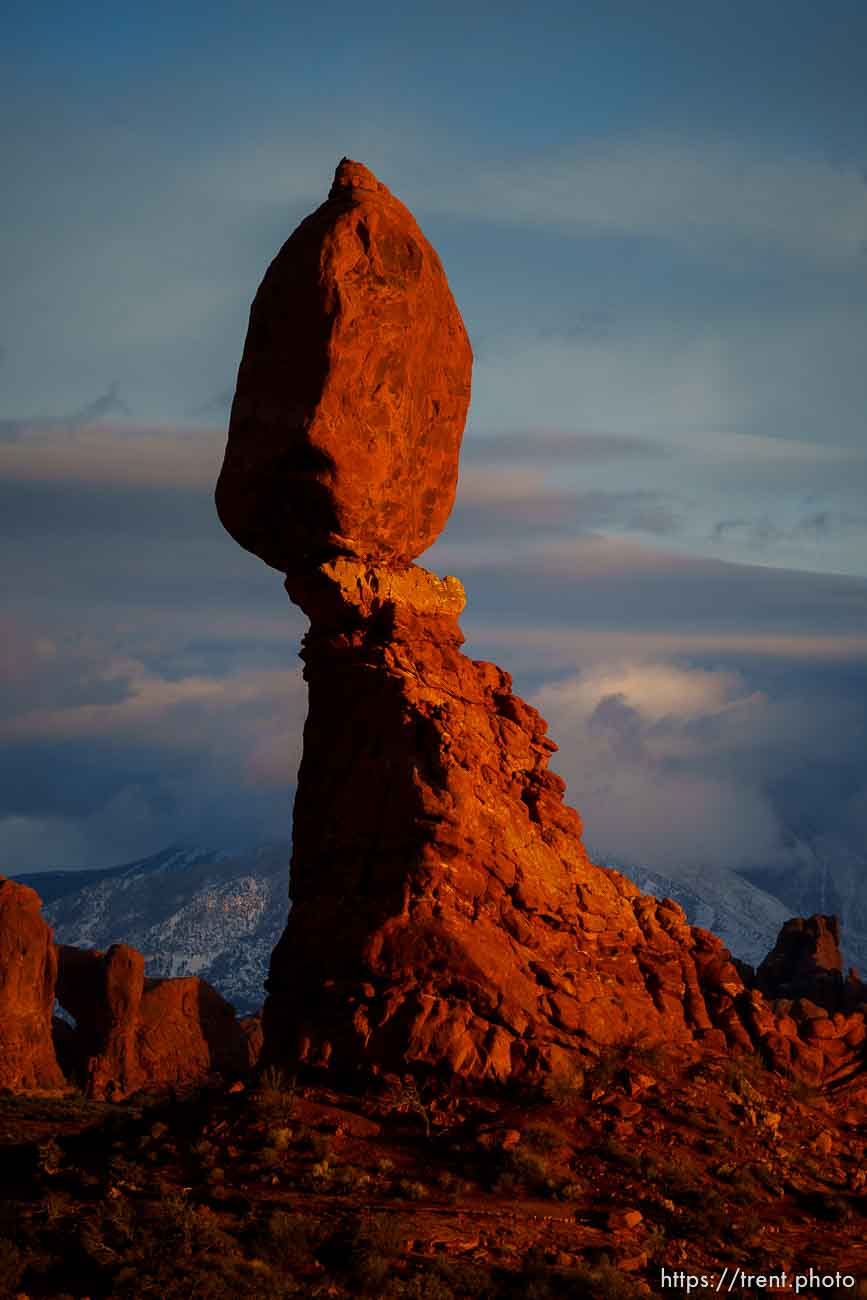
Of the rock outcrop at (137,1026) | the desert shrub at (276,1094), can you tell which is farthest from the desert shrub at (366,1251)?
the rock outcrop at (137,1026)

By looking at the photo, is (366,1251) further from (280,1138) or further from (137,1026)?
(137,1026)

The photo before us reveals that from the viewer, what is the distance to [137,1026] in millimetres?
66938

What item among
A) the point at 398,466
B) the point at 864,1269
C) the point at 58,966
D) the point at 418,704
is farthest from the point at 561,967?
the point at 58,966

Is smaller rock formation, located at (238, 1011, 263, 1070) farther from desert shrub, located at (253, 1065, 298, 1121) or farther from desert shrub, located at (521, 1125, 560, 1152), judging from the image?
desert shrub, located at (521, 1125, 560, 1152)

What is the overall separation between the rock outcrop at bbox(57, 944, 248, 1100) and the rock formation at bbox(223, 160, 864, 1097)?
35.4 metres

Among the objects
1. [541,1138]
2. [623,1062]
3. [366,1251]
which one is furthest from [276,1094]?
[623,1062]

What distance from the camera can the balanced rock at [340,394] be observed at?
31.8 m

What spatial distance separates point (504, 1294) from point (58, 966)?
4696 centimetres

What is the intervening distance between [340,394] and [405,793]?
23.8 ft

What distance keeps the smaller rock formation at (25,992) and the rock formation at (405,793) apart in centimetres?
3174

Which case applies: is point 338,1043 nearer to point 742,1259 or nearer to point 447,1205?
point 447,1205

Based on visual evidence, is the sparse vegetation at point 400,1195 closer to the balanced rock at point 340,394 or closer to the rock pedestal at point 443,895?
the rock pedestal at point 443,895

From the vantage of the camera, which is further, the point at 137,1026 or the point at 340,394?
the point at 137,1026

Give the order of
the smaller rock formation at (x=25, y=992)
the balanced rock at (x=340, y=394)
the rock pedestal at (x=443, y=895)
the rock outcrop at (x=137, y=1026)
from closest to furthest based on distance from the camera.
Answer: the rock pedestal at (x=443, y=895), the balanced rock at (x=340, y=394), the smaller rock formation at (x=25, y=992), the rock outcrop at (x=137, y=1026)
